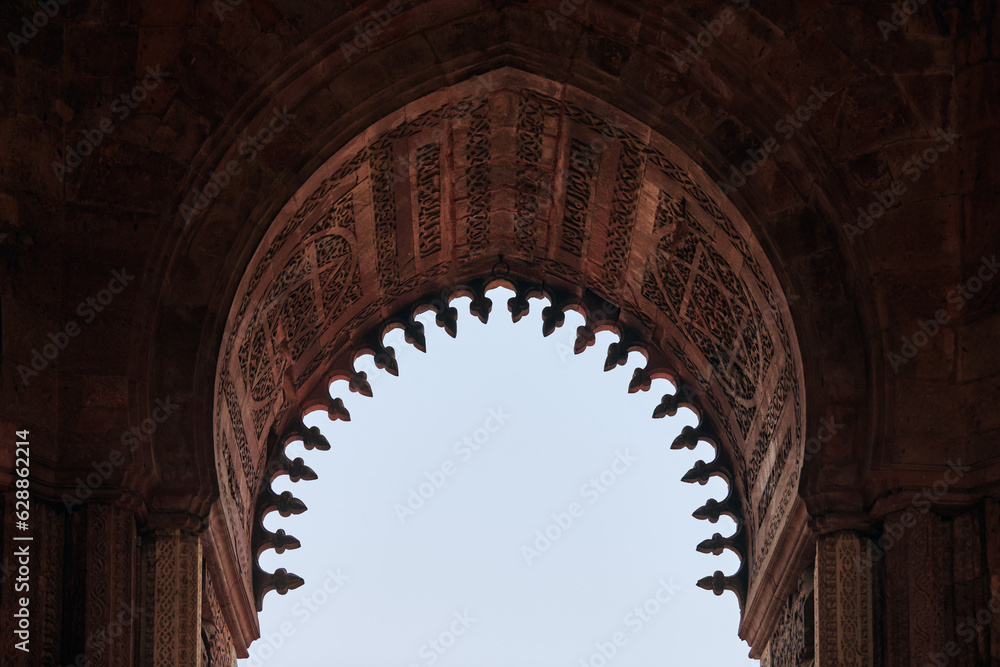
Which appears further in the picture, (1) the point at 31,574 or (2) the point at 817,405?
(2) the point at 817,405

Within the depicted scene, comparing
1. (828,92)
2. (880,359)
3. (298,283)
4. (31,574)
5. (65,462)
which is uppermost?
(828,92)

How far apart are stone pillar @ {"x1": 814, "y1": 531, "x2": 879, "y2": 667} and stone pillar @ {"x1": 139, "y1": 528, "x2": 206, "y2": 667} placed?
13.2 feet

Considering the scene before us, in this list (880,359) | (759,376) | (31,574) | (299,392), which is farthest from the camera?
(299,392)

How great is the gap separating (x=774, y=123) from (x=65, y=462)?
5.25 m

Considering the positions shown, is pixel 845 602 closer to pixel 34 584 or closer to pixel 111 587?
pixel 111 587

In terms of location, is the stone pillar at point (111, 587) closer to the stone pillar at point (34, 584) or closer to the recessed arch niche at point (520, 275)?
the stone pillar at point (34, 584)

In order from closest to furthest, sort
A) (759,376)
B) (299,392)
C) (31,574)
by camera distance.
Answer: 1. (31,574)
2. (759,376)
3. (299,392)

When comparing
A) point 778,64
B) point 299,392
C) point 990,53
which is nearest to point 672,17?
point 778,64

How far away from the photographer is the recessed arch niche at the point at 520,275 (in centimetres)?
1179

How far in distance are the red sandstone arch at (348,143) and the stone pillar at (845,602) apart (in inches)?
10.6

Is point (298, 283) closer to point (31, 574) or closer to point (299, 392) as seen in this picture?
point (299, 392)

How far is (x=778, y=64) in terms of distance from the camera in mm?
11391

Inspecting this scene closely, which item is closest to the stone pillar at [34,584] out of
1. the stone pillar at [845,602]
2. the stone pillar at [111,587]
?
the stone pillar at [111,587]

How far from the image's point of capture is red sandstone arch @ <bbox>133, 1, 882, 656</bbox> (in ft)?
36.0
